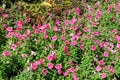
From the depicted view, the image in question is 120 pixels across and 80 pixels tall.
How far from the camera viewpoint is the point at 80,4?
6066mm

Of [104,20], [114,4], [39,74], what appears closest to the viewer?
[39,74]

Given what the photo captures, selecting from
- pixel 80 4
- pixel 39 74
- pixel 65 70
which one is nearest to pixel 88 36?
pixel 65 70

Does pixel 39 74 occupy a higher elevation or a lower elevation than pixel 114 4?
lower

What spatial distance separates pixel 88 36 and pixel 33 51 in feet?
2.56

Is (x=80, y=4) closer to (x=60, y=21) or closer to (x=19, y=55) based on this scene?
(x=60, y=21)

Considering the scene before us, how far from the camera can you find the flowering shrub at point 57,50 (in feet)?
14.1

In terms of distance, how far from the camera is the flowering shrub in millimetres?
4293

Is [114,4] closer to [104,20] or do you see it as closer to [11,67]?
[104,20]

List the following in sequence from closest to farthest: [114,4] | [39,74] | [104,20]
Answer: [39,74]
[104,20]
[114,4]

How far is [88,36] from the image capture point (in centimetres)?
473

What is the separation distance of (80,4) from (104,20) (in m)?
0.70

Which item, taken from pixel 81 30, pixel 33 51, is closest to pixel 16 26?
pixel 33 51

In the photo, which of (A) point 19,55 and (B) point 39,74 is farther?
(A) point 19,55

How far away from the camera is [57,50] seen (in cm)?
459
